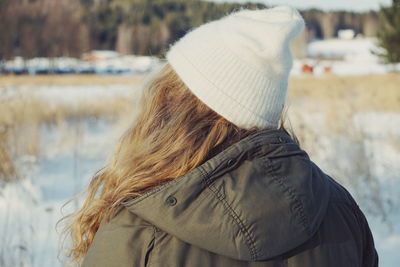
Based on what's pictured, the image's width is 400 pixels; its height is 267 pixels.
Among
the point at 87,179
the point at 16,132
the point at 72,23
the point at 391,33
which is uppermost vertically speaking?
the point at 16,132

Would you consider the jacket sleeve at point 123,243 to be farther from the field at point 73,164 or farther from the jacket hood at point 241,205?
the field at point 73,164

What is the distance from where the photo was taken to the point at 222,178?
2.93 ft

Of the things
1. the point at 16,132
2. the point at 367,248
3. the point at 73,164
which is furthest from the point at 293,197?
the point at 73,164

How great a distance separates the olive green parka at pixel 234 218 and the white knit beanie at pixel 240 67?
0.11 m

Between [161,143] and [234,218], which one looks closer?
[234,218]

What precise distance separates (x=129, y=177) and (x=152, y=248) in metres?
0.18

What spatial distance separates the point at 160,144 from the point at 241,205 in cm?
25

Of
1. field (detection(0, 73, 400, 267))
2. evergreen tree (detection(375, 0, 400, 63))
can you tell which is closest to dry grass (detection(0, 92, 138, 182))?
field (detection(0, 73, 400, 267))

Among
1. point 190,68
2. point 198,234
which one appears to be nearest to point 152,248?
point 198,234

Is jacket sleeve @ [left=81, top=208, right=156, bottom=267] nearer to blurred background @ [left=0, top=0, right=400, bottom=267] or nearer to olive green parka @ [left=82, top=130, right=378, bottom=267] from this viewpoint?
olive green parka @ [left=82, top=130, right=378, bottom=267]

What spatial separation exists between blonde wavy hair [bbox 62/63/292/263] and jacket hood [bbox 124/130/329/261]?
0.27 feet

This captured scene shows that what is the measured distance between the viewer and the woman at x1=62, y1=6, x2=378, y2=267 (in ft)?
2.88

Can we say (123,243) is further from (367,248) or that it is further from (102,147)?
(102,147)

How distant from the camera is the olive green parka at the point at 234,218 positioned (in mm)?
867
